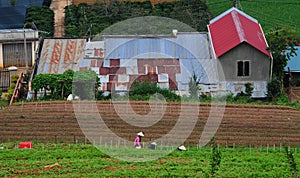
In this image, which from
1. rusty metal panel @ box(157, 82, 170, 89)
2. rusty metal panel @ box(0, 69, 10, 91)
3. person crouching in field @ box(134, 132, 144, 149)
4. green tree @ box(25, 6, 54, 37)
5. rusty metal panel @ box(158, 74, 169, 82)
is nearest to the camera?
person crouching in field @ box(134, 132, 144, 149)

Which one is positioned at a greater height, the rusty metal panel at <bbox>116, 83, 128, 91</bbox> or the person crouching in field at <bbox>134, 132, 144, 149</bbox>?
the rusty metal panel at <bbox>116, 83, 128, 91</bbox>

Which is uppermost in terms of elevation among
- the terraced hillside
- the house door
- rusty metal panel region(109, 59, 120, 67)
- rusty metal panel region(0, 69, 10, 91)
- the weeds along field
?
the house door

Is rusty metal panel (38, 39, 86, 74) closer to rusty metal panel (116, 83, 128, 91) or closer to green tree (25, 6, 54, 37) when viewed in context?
rusty metal panel (116, 83, 128, 91)

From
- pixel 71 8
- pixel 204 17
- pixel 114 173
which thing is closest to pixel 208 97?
pixel 114 173

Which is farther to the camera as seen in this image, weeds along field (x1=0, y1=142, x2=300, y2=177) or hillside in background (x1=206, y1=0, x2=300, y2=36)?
hillside in background (x1=206, y1=0, x2=300, y2=36)

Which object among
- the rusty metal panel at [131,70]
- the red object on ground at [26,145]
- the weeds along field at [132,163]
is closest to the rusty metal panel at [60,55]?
the rusty metal panel at [131,70]

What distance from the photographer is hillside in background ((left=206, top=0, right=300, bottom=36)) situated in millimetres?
51000

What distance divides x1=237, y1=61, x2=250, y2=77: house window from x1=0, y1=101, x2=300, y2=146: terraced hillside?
387 centimetres

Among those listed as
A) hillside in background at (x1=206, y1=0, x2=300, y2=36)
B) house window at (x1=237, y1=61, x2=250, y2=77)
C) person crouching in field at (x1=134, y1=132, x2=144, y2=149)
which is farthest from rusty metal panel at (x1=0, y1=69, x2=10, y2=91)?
hillside in background at (x1=206, y1=0, x2=300, y2=36)

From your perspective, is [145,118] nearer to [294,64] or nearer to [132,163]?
[132,163]

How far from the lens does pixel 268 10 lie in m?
54.1

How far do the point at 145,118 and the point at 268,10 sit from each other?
26.6m

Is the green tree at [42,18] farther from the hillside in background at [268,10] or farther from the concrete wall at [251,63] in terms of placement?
the concrete wall at [251,63]

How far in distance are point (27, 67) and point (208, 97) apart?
405 inches
